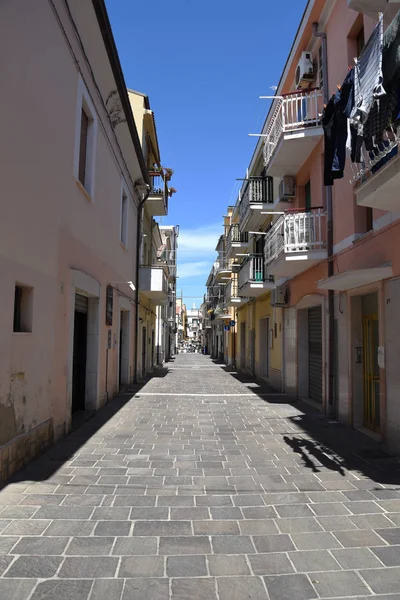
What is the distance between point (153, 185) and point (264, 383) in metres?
8.70

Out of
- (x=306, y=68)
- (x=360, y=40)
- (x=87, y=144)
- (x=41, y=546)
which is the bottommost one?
(x=41, y=546)

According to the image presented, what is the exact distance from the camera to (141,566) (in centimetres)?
301

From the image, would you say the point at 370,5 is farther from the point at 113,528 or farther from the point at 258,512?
the point at 113,528

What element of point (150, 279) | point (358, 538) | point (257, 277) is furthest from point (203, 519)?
point (150, 279)

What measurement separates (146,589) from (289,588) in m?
0.91

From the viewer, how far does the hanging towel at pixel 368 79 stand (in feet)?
15.9

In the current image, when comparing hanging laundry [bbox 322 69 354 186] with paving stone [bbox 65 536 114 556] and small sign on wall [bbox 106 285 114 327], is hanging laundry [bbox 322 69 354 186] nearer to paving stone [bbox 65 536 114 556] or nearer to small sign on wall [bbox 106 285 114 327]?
paving stone [bbox 65 536 114 556]

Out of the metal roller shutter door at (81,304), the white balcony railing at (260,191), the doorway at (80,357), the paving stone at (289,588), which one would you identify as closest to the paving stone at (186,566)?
the paving stone at (289,588)

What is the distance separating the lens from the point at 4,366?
447 cm

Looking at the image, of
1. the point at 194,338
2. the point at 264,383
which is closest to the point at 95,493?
the point at 264,383

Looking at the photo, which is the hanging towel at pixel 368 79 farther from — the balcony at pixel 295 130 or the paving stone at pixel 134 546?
the paving stone at pixel 134 546

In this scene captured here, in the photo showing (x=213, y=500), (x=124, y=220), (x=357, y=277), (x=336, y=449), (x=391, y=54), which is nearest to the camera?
(x=213, y=500)

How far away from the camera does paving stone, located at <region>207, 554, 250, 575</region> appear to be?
2.95m

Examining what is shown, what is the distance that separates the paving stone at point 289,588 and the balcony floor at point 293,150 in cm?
885
